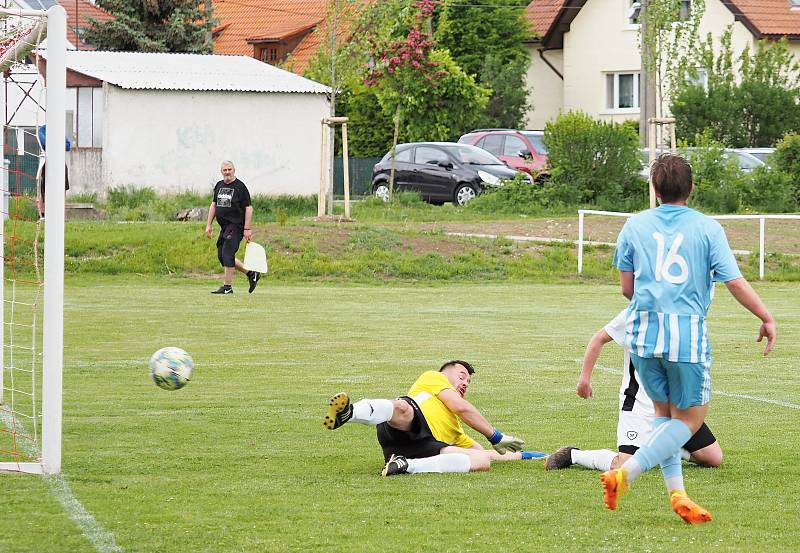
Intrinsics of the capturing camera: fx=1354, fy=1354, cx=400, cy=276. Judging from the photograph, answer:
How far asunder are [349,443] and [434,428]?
3.63ft

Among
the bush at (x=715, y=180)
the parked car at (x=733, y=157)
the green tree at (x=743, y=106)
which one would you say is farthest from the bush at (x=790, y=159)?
the green tree at (x=743, y=106)

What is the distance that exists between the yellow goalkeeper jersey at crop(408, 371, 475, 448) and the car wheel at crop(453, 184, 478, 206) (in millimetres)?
25217

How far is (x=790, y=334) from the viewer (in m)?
16.1

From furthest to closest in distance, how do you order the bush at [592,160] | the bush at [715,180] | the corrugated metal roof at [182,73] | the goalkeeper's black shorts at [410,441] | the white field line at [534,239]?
the corrugated metal roof at [182,73]
the bush at [592,160]
the bush at [715,180]
the white field line at [534,239]
the goalkeeper's black shorts at [410,441]

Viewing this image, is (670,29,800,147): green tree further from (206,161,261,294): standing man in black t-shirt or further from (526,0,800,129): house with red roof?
(206,161,261,294): standing man in black t-shirt

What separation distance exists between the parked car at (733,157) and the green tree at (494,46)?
15.0m

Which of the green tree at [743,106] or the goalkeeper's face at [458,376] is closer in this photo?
the goalkeeper's face at [458,376]

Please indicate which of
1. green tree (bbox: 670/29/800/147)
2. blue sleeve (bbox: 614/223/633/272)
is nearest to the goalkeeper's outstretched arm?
blue sleeve (bbox: 614/223/633/272)

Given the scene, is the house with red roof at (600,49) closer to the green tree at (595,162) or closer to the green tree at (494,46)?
the green tree at (494,46)

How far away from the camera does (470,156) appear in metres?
34.0

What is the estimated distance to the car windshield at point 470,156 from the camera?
3388cm

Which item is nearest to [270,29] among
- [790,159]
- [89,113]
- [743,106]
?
[743,106]

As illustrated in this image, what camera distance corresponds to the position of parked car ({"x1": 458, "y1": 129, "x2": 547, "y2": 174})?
36.2 m

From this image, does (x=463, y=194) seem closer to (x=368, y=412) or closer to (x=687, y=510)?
(x=368, y=412)
